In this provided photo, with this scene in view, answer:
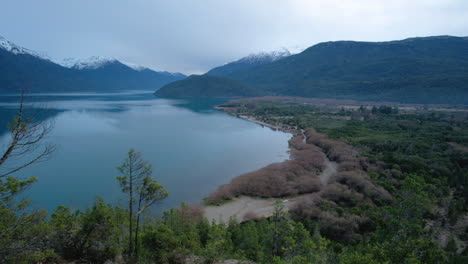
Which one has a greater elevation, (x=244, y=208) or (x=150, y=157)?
(x=150, y=157)

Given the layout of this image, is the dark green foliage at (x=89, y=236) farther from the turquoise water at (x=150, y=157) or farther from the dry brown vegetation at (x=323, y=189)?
the dry brown vegetation at (x=323, y=189)

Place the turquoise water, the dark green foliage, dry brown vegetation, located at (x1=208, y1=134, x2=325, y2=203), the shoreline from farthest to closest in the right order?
1. dry brown vegetation, located at (x1=208, y1=134, x2=325, y2=203)
2. the turquoise water
3. the shoreline
4. the dark green foliage

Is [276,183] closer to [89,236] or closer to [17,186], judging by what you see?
[89,236]

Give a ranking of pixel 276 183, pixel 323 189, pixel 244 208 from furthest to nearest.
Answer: pixel 276 183
pixel 323 189
pixel 244 208

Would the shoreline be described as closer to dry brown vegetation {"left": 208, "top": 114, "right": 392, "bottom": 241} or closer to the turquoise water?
dry brown vegetation {"left": 208, "top": 114, "right": 392, "bottom": 241}

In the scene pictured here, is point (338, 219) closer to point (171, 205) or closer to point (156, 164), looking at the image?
point (171, 205)

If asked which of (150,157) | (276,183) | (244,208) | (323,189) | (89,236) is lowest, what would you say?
(244,208)

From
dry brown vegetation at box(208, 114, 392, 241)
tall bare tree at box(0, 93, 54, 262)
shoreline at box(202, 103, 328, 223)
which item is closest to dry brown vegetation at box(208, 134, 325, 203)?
dry brown vegetation at box(208, 114, 392, 241)

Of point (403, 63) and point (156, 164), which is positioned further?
point (403, 63)

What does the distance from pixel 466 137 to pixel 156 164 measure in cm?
5506

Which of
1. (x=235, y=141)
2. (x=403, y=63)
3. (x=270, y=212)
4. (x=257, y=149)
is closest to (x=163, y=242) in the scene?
(x=270, y=212)

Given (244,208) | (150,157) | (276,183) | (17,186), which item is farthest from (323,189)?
(17,186)

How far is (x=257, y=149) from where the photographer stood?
49.3 meters

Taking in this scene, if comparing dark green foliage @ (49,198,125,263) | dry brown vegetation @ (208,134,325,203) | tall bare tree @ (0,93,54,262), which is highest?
tall bare tree @ (0,93,54,262)
